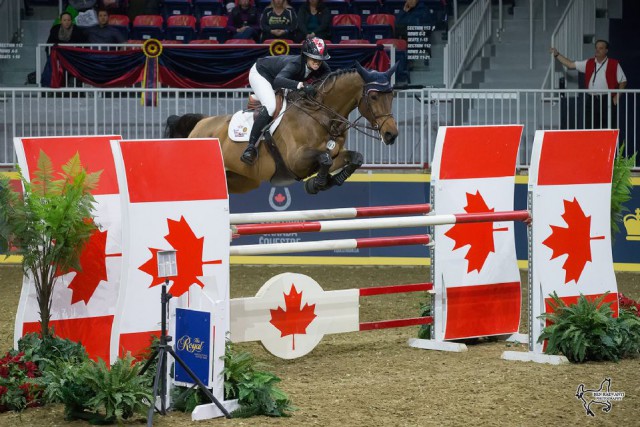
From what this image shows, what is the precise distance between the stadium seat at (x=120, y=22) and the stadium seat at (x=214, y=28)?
1092 millimetres

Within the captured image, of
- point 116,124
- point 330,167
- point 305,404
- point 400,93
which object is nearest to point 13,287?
point 116,124

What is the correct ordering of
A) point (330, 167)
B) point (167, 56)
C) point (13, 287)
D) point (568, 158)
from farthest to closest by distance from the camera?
point (167, 56)
point (13, 287)
point (330, 167)
point (568, 158)

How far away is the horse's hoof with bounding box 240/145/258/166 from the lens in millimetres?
8969

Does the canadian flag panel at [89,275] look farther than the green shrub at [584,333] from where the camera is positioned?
No

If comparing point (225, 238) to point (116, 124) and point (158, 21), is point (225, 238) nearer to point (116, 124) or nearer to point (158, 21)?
point (116, 124)

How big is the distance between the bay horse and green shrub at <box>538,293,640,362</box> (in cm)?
196

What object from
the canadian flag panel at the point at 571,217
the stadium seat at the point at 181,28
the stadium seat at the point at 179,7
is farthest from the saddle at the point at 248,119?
the stadium seat at the point at 179,7

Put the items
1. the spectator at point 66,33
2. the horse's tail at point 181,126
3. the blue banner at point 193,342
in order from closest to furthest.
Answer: the blue banner at point 193,342, the horse's tail at point 181,126, the spectator at point 66,33

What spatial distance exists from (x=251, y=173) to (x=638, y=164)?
223 inches

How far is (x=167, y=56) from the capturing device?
14469 mm

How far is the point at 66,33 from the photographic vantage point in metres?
15.2

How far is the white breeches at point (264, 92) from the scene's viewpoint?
9102 mm

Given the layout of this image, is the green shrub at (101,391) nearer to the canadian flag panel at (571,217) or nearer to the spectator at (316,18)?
the canadian flag panel at (571,217)

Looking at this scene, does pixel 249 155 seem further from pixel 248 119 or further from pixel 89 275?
pixel 89 275
